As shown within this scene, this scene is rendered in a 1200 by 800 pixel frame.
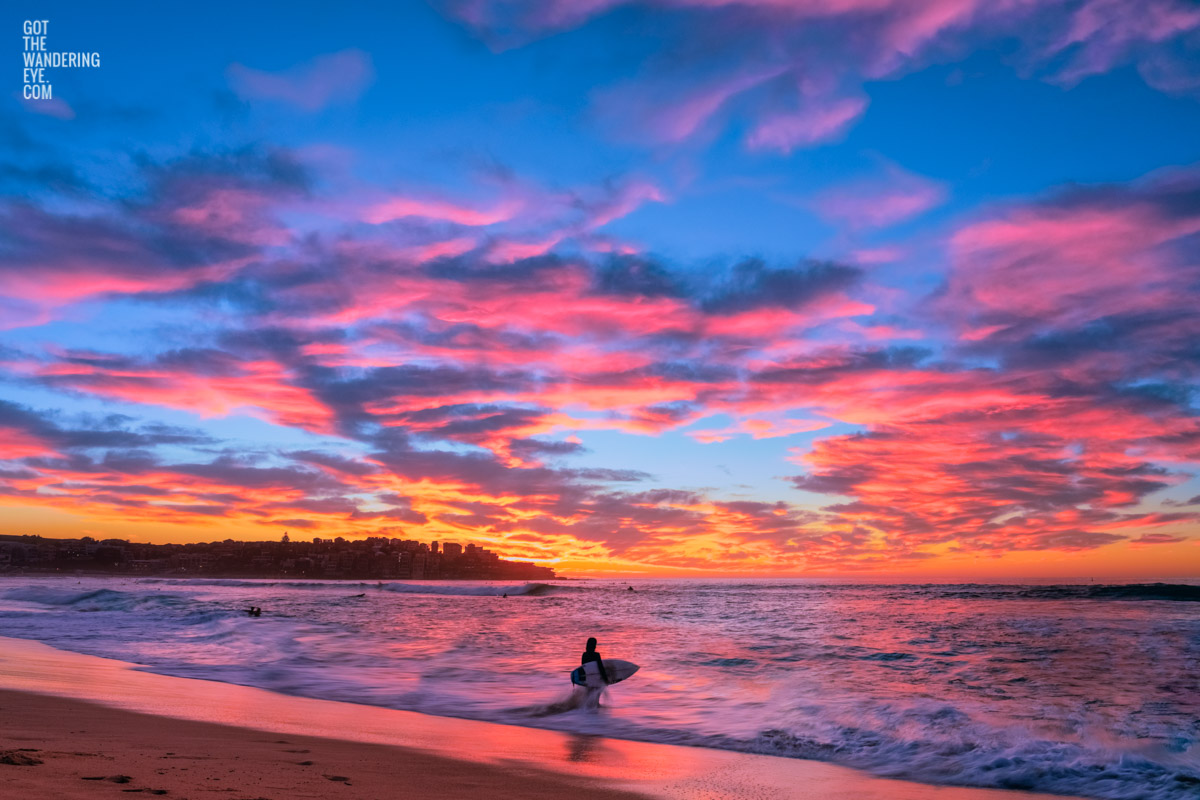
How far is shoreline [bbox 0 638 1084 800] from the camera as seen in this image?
7120 millimetres

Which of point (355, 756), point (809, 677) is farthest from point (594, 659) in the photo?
point (355, 756)

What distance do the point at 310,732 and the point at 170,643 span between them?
19.5 meters

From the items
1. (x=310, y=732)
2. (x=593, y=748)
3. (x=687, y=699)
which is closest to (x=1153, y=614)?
(x=687, y=699)

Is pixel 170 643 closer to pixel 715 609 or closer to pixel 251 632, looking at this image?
pixel 251 632

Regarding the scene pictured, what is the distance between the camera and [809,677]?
18.9m

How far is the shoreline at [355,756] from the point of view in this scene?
7.12 metres

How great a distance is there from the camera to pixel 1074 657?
21.9m

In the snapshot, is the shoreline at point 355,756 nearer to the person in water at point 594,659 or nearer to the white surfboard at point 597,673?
the white surfboard at point 597,673

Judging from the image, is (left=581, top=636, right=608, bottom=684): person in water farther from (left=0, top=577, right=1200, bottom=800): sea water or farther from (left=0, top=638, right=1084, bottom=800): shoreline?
(left=0, top=638, right=1084, bottom=800): shoreline

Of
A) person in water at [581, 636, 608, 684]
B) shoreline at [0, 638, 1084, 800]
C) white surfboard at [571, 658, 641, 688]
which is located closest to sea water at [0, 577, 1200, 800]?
white surfboard at [571, 658, 641, 688]

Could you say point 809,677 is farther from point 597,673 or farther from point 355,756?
point 355,756

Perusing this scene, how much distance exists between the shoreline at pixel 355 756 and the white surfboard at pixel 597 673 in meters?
2.63

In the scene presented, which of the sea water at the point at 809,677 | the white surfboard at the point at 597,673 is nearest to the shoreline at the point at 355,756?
the sea water at the point at 809,677

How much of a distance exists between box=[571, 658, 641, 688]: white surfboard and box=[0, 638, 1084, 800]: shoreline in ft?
8.63
